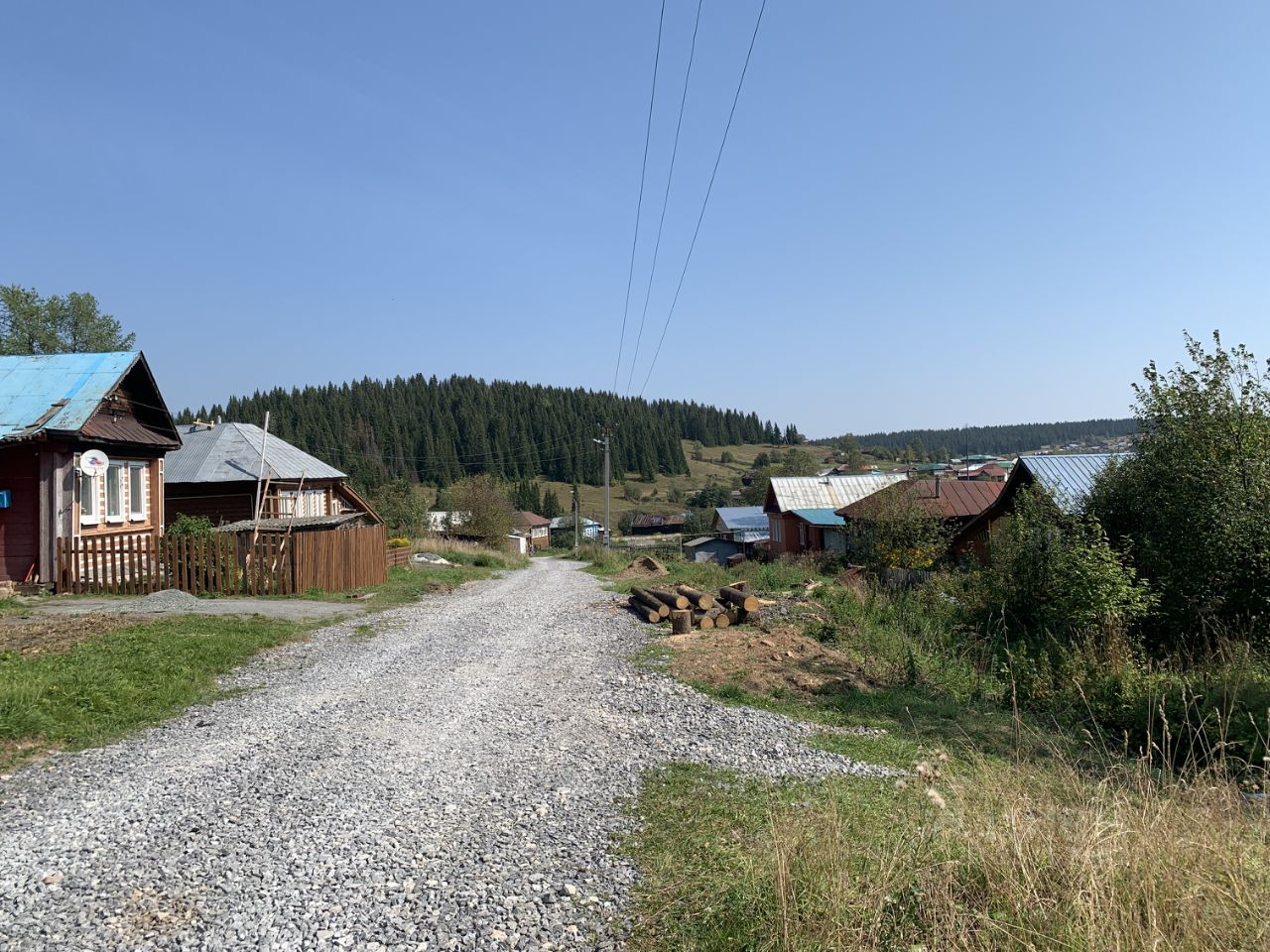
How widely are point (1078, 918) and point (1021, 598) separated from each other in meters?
13.0

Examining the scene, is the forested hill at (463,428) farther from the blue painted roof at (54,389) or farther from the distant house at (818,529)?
the blue painted roof at (54,389)

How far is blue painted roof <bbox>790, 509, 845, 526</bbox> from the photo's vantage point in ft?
143

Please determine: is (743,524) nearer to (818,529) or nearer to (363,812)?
(818,529)

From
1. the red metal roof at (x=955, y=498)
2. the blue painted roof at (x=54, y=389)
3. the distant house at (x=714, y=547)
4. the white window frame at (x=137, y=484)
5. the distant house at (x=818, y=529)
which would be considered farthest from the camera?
the distant house at (x=714, y=547)

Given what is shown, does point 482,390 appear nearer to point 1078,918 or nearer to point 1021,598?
point 1021,598

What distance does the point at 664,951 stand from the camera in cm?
367

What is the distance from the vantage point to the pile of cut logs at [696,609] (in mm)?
14969

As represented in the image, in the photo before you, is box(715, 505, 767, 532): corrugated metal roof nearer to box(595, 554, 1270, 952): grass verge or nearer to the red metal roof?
the red metal roof

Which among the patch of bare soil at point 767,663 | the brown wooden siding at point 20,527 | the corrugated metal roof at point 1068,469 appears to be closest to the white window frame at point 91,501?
the brown wooden siding at point 20,527

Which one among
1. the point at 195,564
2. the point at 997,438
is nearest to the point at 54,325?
the point at 195,564

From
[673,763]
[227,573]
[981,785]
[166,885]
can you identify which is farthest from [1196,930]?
[227,573]

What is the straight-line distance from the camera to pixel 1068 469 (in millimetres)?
23125

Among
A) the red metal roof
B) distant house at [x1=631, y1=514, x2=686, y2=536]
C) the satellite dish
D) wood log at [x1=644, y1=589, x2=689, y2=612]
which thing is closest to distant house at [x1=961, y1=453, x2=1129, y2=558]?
the red metal roof

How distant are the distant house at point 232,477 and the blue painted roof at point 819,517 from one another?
80.6ft
